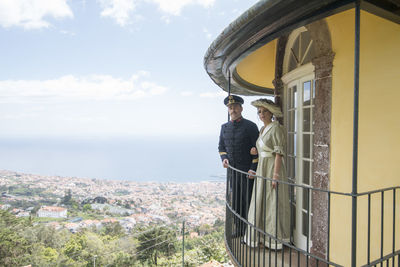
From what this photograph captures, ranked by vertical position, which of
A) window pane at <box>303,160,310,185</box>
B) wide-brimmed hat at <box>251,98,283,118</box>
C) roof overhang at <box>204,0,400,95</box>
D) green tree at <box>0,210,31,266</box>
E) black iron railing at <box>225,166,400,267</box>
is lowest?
green tree at <box>0,210,31,266</box>

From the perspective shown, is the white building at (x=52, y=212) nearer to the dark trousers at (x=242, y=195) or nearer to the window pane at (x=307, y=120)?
the dark trousers at (x=242, y=195)

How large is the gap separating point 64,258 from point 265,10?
3140cm

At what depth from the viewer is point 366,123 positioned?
229 cm

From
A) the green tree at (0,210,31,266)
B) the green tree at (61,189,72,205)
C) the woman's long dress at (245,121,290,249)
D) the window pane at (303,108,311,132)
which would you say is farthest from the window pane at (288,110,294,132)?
the green tree at (61,189,72,205)

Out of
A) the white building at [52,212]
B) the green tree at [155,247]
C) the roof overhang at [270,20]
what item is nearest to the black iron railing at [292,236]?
the roof overhang at [270,20]

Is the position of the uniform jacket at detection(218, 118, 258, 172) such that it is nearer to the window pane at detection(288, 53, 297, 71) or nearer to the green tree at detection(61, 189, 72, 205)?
the window pane at detection(288, 53, 297, 71)

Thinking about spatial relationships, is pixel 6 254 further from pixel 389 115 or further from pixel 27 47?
pixel 27 47

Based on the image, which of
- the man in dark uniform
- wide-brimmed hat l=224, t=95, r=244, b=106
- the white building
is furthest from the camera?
the white building

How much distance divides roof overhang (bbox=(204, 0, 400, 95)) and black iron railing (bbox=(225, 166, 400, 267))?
4.09 feet

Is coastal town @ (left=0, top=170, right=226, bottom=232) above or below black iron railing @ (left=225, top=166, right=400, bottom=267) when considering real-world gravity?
below

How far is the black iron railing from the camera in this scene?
1.93 metres

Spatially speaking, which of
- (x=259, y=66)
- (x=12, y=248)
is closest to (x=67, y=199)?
(x=12, y=248)

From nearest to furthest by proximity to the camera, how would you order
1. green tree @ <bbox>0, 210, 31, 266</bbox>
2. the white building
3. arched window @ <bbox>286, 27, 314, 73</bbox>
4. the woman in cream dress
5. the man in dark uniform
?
the woman in cream dress → arched window @ <bbox>286, 27, 314, 73</bbox> → the man in dark uniform → green tree @ <bbox>0, 210, 31, 266</bbox> → the white building

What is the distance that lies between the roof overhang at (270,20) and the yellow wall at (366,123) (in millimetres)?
309
